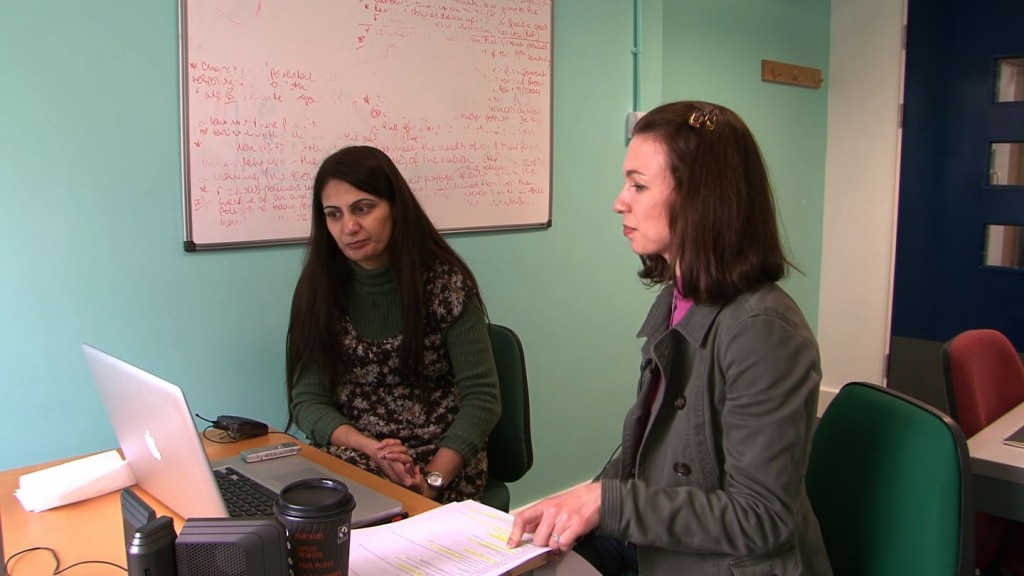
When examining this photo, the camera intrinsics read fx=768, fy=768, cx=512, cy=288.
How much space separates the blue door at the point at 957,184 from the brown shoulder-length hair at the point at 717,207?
3494mm

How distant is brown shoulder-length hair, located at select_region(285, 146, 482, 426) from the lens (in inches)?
72.2

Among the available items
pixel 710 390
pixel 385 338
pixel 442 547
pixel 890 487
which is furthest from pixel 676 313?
pixel 385 338

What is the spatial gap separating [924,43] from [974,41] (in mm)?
237

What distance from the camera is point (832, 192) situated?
181 inches

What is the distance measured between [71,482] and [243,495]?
1.04 feet

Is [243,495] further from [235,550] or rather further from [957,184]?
[957,184]

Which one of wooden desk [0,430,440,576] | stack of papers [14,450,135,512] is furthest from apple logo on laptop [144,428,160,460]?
stack of papers [14,450,135,512]

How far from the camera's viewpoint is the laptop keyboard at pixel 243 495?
1261mm

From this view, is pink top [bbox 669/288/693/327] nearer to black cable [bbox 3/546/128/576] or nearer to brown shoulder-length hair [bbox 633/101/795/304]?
brown shoulder-length hair [bbox 633/101/795/304]

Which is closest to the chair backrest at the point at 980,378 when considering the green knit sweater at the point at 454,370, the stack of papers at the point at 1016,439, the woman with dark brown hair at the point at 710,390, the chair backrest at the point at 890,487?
the stack of papers at the point at 1016,439

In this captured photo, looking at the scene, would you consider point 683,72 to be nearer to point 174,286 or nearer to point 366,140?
point 366,140

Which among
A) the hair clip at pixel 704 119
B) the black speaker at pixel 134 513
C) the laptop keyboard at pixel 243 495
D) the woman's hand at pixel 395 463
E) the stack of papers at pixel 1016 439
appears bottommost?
the woman's hand at pixel 395 463

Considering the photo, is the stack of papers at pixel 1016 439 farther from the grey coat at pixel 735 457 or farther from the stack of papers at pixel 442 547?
the stack of papers at pixel 442 547

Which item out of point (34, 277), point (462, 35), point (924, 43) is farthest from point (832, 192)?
point (34, 277)
